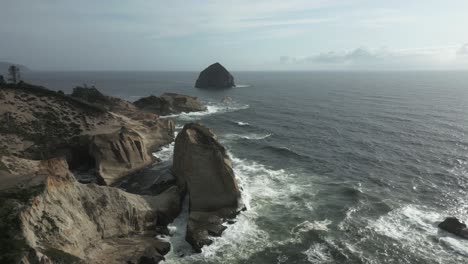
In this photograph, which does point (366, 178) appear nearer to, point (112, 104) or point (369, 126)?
point (369, 126)

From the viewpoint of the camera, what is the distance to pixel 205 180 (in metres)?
41.1

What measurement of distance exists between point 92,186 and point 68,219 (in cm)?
597

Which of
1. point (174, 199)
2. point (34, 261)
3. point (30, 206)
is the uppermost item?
point (30, 206)

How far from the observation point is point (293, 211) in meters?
41.2

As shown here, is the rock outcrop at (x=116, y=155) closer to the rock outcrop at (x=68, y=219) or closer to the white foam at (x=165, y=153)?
the white foam at (x=165, y=153)

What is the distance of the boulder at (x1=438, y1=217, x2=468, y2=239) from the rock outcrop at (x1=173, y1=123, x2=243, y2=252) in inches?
897

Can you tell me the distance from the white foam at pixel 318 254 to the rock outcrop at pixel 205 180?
31.0 feet

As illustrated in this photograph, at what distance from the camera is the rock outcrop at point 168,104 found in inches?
4013

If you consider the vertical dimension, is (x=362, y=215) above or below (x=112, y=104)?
below

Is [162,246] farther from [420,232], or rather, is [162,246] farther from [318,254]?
[420,232]

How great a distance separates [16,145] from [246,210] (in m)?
37.5

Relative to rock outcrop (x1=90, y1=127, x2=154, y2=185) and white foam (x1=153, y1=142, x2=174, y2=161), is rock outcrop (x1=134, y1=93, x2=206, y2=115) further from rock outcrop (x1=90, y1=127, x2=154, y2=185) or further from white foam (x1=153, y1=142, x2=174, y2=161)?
rock outcrop (x1=90, y1=127, x2=154, y2=185)

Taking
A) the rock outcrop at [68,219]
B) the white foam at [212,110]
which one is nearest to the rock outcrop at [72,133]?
the rock outcrop at [68,219]

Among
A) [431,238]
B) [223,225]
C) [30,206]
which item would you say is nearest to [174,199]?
[223,225]
